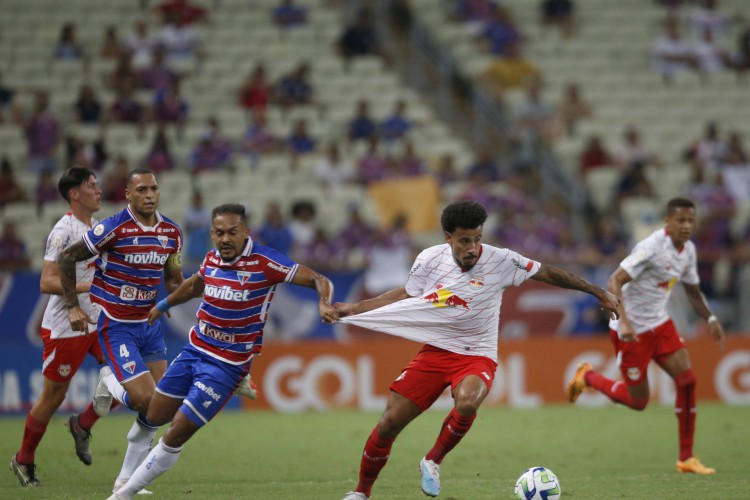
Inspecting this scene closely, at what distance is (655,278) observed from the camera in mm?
12664

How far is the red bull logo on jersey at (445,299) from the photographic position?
32.4ft

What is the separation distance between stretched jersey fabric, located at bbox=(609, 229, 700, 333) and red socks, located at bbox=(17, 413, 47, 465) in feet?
18.9

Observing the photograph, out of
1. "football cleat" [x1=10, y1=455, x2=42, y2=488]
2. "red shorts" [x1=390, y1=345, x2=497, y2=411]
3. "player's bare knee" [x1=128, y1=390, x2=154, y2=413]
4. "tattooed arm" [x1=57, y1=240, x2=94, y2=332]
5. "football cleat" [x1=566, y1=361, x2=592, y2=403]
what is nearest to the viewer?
"red shorts" [x1=390, y1=345, x2=497, y2=411]

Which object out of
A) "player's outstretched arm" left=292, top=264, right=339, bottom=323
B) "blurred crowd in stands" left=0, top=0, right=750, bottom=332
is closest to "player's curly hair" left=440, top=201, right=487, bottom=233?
"player's outstretched arm" left=292, top=264, right=339, bottom=323

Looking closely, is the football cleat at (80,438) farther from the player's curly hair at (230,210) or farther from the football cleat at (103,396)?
the player's curly hair at (230,210)

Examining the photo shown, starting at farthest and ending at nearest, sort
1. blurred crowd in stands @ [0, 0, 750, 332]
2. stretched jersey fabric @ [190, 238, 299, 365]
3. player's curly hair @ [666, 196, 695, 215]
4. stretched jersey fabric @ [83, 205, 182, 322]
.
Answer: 1. blurred crowd in stands @ [0, 0, 750, 332]
2. player's curly hair @ [666, 196, 695, 215]
3. stretched jersey fabric @ [83, 205, 182, 322]
4. stretched jersey fabric @ [190, 238, 299, 365]

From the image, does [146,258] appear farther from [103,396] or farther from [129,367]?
[103,396]

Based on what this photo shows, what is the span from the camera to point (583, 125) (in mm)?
25688

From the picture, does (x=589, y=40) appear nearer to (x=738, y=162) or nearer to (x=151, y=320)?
(x=738, y=162)

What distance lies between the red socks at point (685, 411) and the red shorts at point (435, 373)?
3117mm

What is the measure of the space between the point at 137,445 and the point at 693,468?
5403 millimetres

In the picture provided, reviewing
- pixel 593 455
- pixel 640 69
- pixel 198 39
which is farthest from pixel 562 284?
pixel 640 69

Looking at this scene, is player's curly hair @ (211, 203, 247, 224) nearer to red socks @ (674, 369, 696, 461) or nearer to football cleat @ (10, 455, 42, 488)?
football cleat @ (10, 455, 42, 488)

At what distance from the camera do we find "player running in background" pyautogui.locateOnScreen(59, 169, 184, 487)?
409 inches
